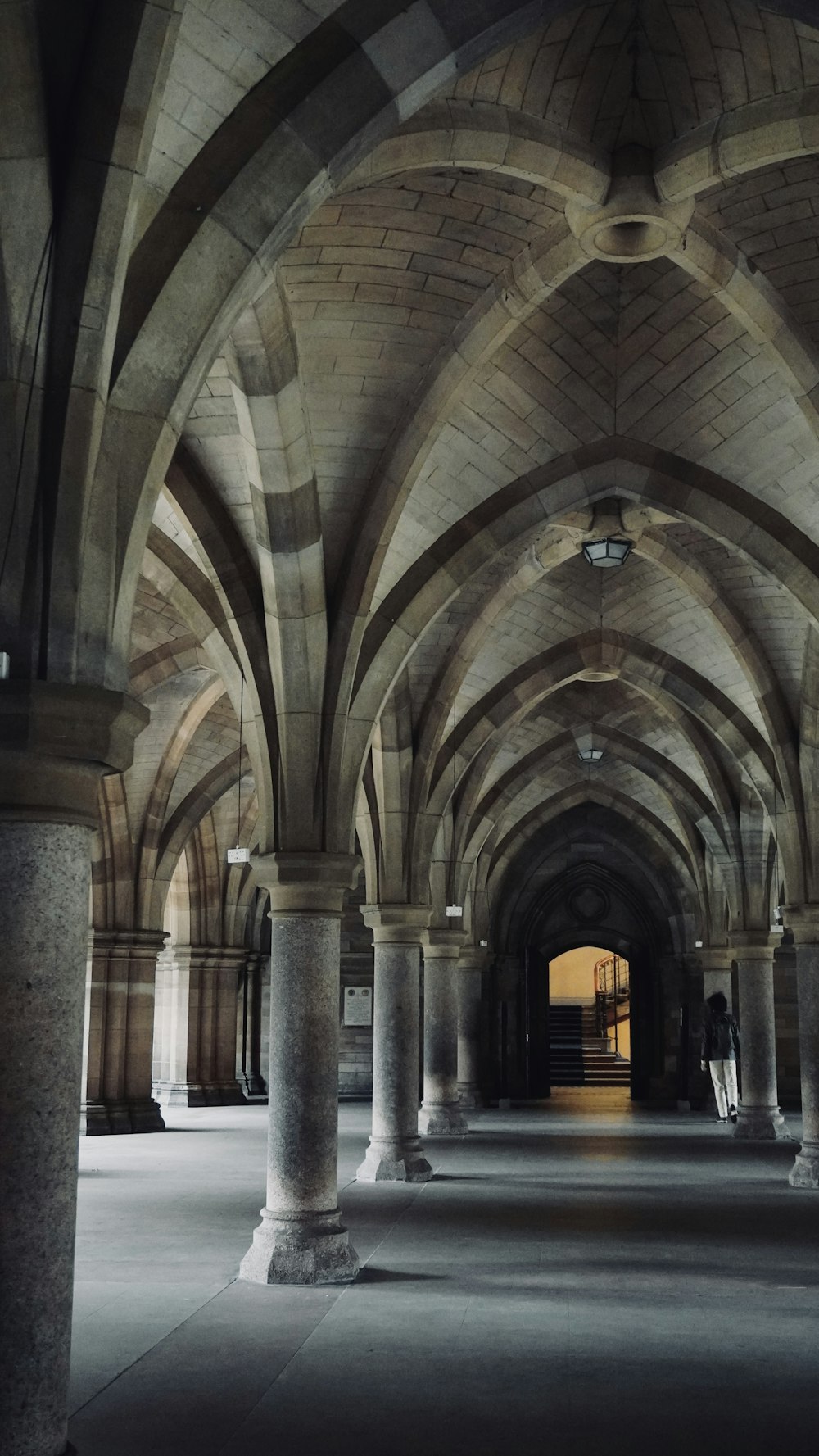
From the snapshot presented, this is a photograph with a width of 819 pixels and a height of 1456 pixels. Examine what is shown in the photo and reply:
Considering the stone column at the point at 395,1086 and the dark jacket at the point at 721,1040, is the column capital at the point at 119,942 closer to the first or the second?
the stone column at the point at 395,1086

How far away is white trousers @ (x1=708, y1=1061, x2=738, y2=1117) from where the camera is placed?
21.4 metres

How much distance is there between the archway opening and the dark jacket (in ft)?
31.5

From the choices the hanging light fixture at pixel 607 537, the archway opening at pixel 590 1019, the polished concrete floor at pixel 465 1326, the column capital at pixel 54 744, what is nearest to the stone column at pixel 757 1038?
the polished concrete floor at pixel 465 1326

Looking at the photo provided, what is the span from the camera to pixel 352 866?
898 cm

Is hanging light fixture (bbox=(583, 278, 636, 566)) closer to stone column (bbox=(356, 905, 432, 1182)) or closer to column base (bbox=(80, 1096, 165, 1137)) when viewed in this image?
stone column (bbox=(356, 905, 432, 1182))

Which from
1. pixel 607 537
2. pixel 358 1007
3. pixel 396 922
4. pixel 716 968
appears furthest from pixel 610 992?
pixel 607 537

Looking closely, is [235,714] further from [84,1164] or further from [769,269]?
[769,269]

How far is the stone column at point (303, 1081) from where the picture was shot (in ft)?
26.9

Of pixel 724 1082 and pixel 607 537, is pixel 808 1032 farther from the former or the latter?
pixel 724 1082

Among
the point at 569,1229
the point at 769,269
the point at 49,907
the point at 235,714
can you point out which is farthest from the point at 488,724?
the point at 49,907

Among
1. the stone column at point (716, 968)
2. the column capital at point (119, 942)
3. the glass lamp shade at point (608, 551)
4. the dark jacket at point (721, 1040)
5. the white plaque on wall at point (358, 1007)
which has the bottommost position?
the dark jacket at point (721, 1040)

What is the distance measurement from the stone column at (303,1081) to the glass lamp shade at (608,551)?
16.5ft

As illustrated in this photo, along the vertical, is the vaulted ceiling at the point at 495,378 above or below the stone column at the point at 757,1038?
above

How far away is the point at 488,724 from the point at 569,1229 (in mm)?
7592
